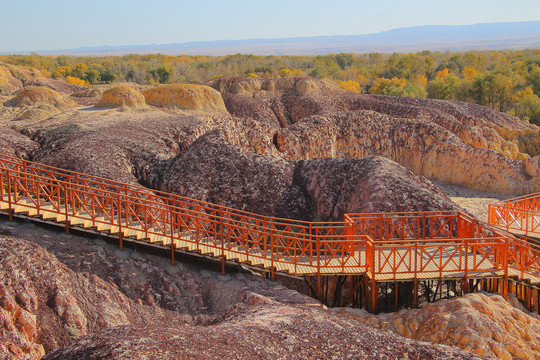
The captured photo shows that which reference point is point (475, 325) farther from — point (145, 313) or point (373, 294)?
point (145, 313)

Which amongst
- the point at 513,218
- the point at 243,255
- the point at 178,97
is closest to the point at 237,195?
the point at 243,255

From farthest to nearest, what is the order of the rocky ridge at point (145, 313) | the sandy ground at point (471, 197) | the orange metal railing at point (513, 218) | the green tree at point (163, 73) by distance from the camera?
the green tree at point (163, 73), the sandy ground at point (471, 197), the orange metal railing at point (513, 218), the rocky ridge at point (145, 313)

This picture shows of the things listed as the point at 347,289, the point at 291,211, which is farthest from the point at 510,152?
the point at 347,289

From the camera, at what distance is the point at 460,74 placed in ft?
256

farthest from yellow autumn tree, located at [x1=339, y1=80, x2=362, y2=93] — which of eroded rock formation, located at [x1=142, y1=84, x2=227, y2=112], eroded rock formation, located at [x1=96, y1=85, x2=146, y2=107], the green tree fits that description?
eroded rock formation, located at [x1=96, y1=85, x2=146, y2=107]

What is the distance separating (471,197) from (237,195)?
15.6 metres

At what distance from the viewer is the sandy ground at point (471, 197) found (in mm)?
24578

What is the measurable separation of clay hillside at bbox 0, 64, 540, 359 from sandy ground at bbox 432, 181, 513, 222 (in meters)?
0.12

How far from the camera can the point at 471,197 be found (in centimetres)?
2794

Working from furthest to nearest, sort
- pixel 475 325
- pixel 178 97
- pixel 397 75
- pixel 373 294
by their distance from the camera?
1. pixel 397 75
2. pixel 178 97
3. pixel 373 294
4. pixel 475 325

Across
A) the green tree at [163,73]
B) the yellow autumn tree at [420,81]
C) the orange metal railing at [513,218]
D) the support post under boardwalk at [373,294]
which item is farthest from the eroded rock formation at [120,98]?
the yellow autumn tree at [420,81]

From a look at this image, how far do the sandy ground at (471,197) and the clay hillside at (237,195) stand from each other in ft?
0.40

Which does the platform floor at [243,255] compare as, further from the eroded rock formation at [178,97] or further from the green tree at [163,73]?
the green tree at [163,73]

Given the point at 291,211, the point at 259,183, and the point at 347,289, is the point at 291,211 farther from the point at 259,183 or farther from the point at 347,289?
the point at 347,289
